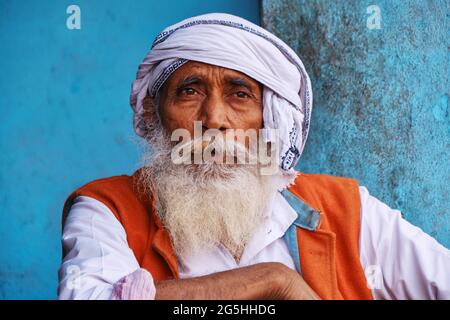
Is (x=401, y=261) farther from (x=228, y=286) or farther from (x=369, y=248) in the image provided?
(x=228, y=286)

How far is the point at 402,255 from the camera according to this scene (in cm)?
410

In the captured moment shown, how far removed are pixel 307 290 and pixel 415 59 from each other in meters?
1.98

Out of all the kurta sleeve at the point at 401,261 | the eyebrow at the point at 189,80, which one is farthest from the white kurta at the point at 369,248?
the eyebrow at the point at 189,80

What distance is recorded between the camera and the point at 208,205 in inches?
162

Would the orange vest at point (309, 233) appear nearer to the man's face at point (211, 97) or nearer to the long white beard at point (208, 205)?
the long white beard at point (208, 205)

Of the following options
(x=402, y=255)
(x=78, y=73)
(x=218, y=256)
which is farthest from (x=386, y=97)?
(x=78, y=73)

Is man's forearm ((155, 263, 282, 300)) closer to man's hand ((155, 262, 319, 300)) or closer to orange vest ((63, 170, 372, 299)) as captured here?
man's hand ((155, 262, 319, 300))

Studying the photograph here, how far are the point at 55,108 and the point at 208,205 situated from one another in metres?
1.87

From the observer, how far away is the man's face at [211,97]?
4.20 m

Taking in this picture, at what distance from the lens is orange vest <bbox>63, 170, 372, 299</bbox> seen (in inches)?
153

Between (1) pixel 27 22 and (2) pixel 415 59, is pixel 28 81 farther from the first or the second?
(2) pixel 415 59
